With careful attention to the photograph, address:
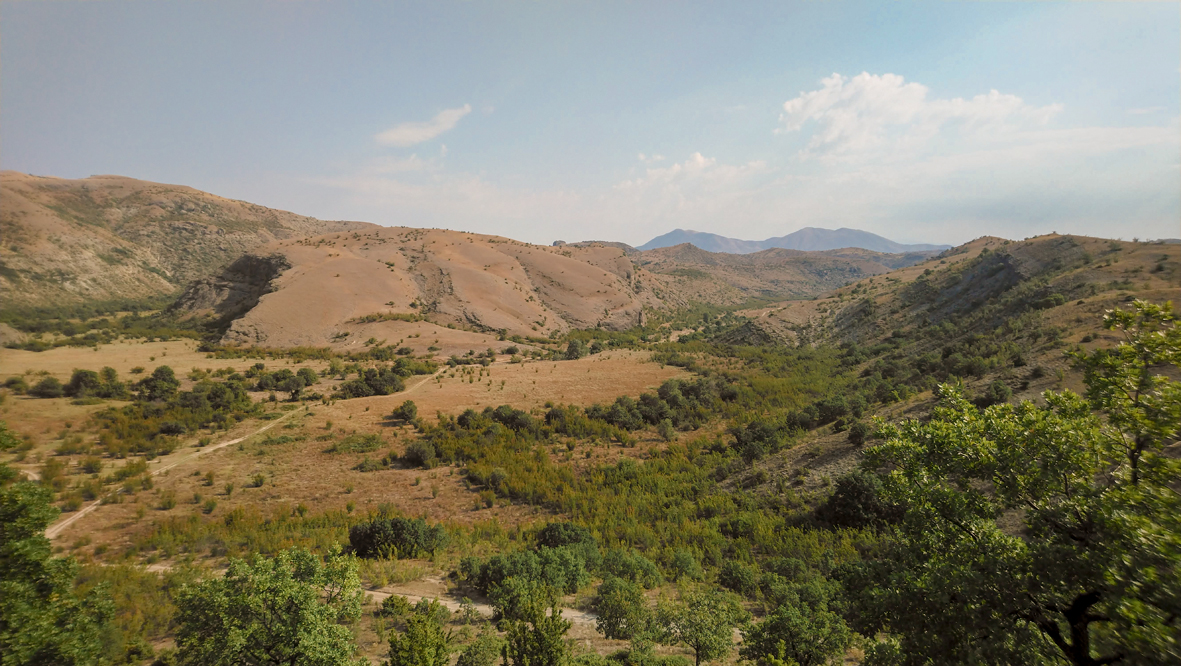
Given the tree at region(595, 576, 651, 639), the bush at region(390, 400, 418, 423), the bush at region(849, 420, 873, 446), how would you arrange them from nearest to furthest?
the tree at region(595, 576, 651, 639) < the bush at region(849, 420, 873, 446) < the bush at region(390, 400, 418, 423)

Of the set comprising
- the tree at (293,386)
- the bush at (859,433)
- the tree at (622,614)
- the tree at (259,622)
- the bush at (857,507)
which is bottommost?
the tree at (622,614)

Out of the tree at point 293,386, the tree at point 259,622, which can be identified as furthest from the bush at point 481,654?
the tree at point 293,386

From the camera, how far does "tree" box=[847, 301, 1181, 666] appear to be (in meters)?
3.82

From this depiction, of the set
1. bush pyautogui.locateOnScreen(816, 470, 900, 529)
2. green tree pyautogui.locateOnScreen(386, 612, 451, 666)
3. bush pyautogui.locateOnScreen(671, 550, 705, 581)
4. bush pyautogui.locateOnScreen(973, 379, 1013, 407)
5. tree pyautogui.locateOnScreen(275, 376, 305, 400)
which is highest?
bush pyautogui.locateOnScreen(973, 379, 1013, 407)

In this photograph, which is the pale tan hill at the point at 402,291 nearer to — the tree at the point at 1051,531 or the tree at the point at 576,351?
the tree at the point at 576,351

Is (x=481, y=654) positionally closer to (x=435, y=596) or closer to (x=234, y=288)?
(x=435, y=596)

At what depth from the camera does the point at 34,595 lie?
5.82m

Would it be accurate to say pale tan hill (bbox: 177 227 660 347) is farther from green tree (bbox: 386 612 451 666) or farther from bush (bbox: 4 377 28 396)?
green tree (bbox: 386 612 451 666)

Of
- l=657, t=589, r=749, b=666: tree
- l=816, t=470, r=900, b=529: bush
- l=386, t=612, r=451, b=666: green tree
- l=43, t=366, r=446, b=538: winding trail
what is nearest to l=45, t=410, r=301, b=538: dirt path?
l=43, t=366, r=446, b=538: winding trail

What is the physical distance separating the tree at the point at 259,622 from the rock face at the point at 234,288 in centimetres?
6138

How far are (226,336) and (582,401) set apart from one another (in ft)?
140

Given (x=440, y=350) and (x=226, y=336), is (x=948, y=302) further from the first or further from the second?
(x=226, y=336)

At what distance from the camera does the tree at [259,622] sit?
5.81 metres

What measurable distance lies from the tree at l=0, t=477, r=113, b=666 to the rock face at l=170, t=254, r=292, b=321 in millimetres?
59628
